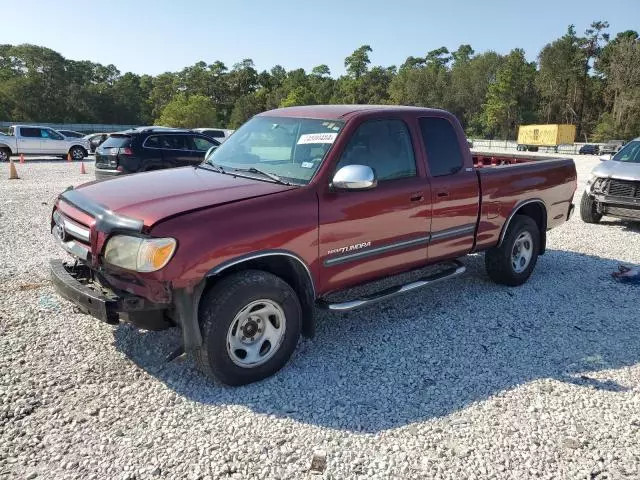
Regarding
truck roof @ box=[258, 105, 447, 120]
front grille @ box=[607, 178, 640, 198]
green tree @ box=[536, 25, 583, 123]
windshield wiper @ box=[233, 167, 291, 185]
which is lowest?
front grille @ box=[607, 178, 640, 198]

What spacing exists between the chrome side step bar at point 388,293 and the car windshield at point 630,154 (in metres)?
6.50

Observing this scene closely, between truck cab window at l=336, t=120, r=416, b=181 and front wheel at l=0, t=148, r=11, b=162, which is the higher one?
truck cab window at l=336, t=120, r=416, b=181

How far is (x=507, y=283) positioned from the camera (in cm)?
589

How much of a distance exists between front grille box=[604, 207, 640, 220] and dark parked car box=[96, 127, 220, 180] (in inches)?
331

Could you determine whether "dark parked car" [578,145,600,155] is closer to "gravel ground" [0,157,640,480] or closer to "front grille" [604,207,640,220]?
"front grille" [604,207,640,220]

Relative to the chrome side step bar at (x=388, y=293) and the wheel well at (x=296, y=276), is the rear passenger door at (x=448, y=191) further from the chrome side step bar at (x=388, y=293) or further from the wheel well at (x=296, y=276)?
the wheel well at (x=296, y=276)

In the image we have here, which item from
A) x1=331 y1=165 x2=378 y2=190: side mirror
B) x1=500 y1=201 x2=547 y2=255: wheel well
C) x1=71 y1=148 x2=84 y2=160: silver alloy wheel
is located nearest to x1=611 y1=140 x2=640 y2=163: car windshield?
x1=500 y1=201 x2=547 y2=255: wheel well

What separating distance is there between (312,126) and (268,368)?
2.07 metres

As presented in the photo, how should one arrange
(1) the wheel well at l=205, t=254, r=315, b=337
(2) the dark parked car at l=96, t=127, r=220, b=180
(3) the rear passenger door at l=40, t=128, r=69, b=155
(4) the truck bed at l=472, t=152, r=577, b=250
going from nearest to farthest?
1. (1) the wheel well at l=205, t=254, r=315, b=337
2. (4) the truck bed at l=472, t=152, r=577, b=250
3. (2) the dark parked car at l=96, t=127, r=220, b=180
4. (3) the rear passenger door at l=40, t=128, r=69, b=155

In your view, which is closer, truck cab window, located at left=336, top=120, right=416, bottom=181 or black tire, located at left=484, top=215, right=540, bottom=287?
truck cab window, located at left=336, top=120, right=416, bottom=181

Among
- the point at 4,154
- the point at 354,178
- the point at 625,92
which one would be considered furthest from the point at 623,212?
the point at 625,92

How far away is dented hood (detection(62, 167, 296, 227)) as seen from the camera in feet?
11.1

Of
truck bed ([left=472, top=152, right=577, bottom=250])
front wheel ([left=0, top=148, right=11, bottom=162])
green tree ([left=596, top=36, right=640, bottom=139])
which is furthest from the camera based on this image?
green tree ([left=596, top=36, right=640, bottom=139])

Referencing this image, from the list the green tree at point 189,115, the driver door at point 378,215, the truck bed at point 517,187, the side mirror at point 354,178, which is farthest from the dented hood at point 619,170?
the green tree at point 189,115
